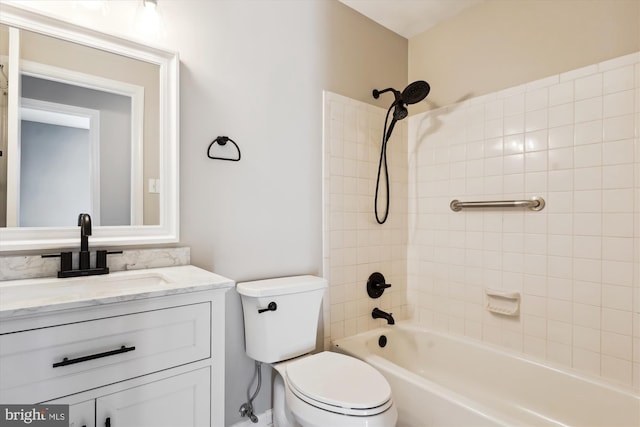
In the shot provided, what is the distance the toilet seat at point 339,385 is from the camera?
116 cm

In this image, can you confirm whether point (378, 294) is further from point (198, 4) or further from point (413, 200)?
point (198, 4)

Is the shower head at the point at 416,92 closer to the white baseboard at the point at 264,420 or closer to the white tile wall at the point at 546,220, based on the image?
the white tile wall at the point at 546,220

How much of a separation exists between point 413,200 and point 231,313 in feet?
4.70

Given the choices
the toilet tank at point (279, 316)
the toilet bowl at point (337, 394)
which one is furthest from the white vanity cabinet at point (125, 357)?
the toilet tank at point (279, 316)

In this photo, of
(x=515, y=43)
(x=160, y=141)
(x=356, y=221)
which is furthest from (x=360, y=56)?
(x=160, y=141)

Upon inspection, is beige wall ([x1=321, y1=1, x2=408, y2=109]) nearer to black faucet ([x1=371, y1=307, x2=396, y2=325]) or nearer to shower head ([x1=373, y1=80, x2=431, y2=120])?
shower head ([x1=373, y1=80, x2=431, y2=120])

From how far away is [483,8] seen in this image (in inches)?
79.0

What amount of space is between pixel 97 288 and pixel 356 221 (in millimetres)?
1393

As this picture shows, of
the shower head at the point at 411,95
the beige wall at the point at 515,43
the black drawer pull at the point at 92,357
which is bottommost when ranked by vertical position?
the black drawer pull at the point at 92,357

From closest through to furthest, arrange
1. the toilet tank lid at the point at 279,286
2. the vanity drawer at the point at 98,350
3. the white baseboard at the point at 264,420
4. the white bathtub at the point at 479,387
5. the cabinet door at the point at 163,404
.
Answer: the vanity drawer at the point at 98,350
the cabinet door at the point at 163,404
the white bathtub at the point at 479,387
the toilet tank lid at the point at 279,286
the white baseboard at the point at 264,420

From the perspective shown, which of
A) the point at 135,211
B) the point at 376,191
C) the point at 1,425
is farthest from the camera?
the point at 376,191

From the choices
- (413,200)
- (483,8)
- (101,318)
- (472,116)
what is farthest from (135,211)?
(483,8)

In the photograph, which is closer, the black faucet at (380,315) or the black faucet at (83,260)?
the black faucet at (83,260)

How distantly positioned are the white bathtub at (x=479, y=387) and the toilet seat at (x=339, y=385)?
0.25 meters
